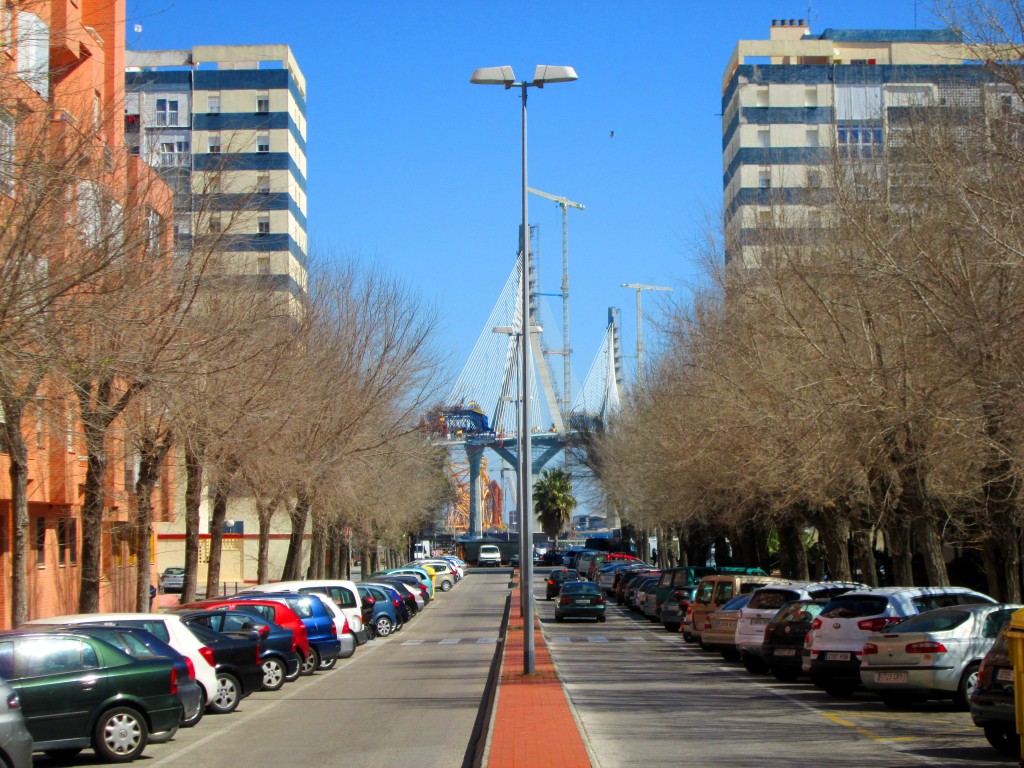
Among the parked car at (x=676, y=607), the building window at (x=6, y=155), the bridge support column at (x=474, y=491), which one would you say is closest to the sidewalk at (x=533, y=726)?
the building window at (x=6, y=155)

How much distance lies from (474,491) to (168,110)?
89.6 m

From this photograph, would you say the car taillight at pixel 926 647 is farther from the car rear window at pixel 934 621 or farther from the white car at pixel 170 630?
the white car at pixel 170 630

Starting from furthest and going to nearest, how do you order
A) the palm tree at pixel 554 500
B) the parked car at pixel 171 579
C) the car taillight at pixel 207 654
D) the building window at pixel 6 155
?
the palm tree at pixel 554 500
the parked car at pixel 171 579
the car taillight at pixel 207 654
the building window at pixel 6 155

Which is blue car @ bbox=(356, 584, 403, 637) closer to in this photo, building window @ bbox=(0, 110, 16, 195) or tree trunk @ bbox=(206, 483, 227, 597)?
tree trunk @ bbox=(206, 483, 227, 597)

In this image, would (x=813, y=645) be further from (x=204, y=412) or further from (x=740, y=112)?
(x=740, y=112)

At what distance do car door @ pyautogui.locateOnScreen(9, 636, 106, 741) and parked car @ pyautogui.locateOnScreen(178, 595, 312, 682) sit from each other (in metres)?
8.35

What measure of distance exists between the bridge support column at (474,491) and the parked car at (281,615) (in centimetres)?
11233

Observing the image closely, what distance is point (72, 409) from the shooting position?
17578 millimetres

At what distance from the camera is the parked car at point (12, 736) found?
9.73 metres

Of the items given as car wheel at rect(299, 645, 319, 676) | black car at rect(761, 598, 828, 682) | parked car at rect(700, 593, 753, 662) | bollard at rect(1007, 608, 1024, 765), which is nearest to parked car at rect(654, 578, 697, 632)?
parked car at rect(700, 593, 753, 662)

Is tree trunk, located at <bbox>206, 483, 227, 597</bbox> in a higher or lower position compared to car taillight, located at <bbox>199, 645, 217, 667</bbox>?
higher

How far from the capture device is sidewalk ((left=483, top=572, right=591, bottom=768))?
11430 millimetres

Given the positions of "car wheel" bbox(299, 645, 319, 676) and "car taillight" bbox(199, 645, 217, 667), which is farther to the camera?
"car wheel" bbox(299, 645, 319, 676)

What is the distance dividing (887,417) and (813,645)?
3878 millimetres
